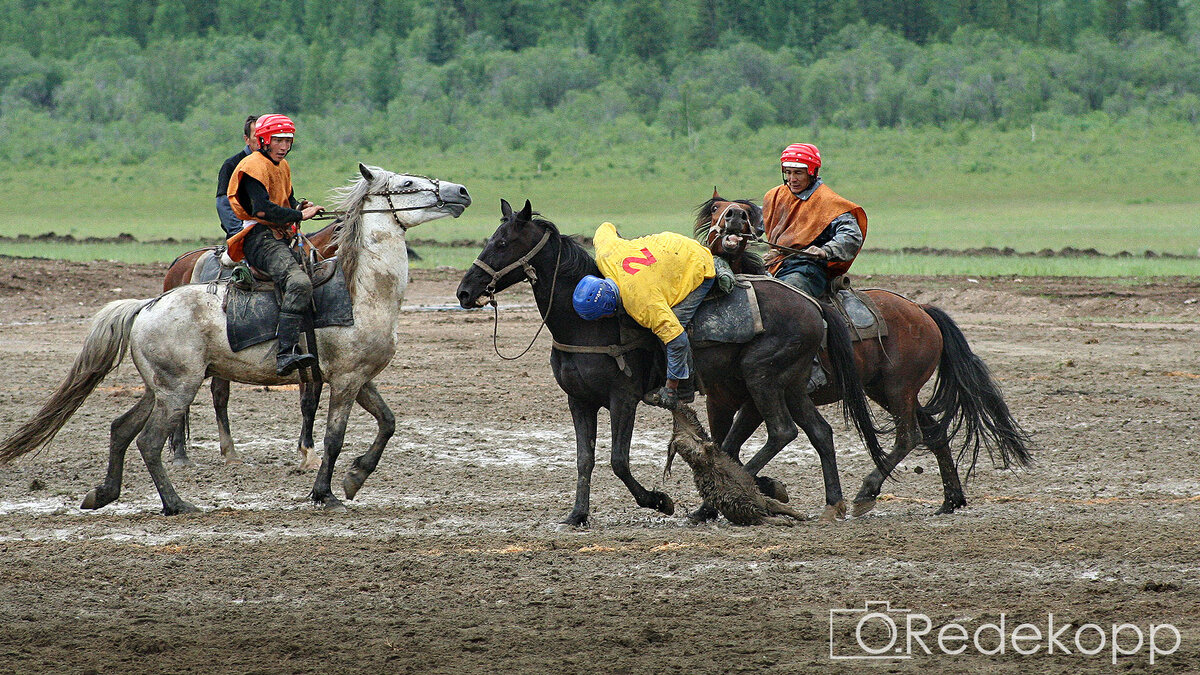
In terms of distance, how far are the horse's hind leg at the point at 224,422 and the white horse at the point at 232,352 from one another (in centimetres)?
154

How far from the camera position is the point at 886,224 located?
39094 mm

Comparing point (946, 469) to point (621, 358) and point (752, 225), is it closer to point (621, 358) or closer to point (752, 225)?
point (752, 225)

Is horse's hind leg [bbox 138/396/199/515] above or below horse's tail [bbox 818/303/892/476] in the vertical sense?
below

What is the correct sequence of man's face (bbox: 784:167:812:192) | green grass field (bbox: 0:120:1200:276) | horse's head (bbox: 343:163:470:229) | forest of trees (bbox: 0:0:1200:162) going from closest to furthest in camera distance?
man's face (bbox: 784:167:812:192) → horse's head (bbox: 343:163:470:229) → green grass field (bbox: 0:120:1200:276) → forest of trees (bbox: 0:0:1200:162)

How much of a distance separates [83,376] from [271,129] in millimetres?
2129

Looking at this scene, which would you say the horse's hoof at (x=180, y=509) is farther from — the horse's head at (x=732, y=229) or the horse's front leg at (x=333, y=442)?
the horse's head at (x=732, y=229)

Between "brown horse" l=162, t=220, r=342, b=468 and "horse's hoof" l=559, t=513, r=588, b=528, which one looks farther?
"brown horse" l=162, t=220, r=342, b=468

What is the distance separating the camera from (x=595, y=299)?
7.97 metres

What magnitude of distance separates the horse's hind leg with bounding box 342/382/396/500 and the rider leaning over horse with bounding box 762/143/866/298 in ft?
9.62


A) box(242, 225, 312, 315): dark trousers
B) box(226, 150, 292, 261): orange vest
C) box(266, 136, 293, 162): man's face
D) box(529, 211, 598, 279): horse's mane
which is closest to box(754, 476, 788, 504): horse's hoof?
box(529, 211, 598, 279): horse's mane

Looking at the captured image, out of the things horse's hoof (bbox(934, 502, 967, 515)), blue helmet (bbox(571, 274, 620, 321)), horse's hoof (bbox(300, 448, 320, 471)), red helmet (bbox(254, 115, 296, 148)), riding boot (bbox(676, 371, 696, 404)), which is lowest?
horse's hoof (bbox(300, 448, 320, 471))

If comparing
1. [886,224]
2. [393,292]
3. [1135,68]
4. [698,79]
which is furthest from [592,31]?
[393,292]

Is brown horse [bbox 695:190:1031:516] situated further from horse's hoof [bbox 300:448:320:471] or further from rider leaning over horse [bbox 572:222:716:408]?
horse's hoof [bbox 300:448:320:471]

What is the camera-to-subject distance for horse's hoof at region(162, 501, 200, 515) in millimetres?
8570
